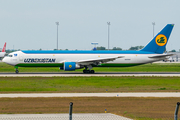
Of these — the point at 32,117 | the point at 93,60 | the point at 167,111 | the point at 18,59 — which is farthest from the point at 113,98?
the point at 18,59

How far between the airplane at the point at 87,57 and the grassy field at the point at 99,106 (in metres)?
26.5

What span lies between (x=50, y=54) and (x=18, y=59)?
5.68 metres

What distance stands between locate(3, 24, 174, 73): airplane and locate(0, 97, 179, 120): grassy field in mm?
26468

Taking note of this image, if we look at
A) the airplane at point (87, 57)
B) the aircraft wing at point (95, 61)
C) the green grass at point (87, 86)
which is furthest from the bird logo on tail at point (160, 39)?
the green grass at point (87, 86)

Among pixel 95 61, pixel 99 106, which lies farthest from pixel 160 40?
pixel 99 106

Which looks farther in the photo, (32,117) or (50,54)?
(50,54)

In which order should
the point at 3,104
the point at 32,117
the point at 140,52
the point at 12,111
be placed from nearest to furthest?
the point at 32,117
the point at 12,111
the point at 3,104
the point at 140,52

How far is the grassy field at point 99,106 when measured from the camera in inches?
618

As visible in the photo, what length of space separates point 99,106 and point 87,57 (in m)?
31.8

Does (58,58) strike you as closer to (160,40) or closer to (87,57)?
(87,57)

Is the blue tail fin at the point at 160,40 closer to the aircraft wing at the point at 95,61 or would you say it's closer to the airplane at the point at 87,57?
the airplane at the point at 87,57

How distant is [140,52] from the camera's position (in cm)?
5056

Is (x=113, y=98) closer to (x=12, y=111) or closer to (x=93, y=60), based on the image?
(x=12, y=111)

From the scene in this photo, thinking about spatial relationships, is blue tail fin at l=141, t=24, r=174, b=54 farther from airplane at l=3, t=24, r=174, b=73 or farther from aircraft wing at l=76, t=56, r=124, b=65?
aircraft wing at l=76, t=56, r=124, b=65
